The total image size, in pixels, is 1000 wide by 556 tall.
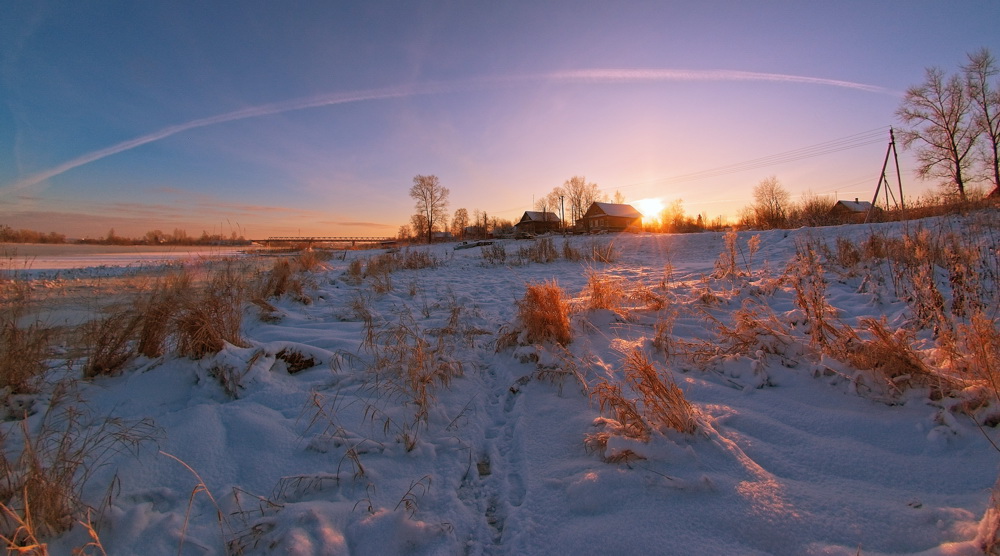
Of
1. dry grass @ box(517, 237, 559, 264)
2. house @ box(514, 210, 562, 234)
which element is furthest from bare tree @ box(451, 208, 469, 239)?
dry grass @ box(517, 237, 559, 264)

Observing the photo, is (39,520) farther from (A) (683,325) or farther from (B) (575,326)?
(A) (683,325)

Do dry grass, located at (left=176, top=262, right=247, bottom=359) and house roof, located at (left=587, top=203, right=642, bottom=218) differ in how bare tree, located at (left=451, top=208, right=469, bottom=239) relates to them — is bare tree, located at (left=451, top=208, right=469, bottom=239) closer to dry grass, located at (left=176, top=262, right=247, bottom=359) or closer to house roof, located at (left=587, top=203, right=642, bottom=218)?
house roof, located at (left=587, top=203, right=642, bottom=218)

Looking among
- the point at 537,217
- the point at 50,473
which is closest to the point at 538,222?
the point at 537,217

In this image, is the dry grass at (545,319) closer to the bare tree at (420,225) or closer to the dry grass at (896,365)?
the dry grass at (896,365)

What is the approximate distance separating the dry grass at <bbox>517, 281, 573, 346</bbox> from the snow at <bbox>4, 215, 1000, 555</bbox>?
316mm

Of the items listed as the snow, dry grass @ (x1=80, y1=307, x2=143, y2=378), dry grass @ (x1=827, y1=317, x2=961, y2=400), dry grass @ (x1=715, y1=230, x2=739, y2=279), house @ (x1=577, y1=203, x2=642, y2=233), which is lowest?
the snow

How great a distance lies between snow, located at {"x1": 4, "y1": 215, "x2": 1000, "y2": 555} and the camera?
1470mm

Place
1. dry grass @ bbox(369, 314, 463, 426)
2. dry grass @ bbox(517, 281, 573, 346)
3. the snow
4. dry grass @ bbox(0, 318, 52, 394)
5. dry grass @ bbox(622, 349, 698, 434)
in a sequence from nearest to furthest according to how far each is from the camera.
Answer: the snow → dry grass @ bbox(622, 349, 698, 434) → dry grass @ bbox(0, 318, 52, 394) → dry grass @ bbox(369, 314, 463, 426) → dry grass @ bbox(517, 281, 573, 346)

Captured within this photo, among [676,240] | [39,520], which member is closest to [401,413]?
[39,520]

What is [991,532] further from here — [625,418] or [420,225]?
[420,225]

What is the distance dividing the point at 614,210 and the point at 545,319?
53.6 m

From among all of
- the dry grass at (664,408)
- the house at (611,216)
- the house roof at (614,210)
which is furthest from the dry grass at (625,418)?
the house roof at (614,210)

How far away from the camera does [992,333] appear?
7.26ft

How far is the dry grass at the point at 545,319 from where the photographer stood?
3.71m
